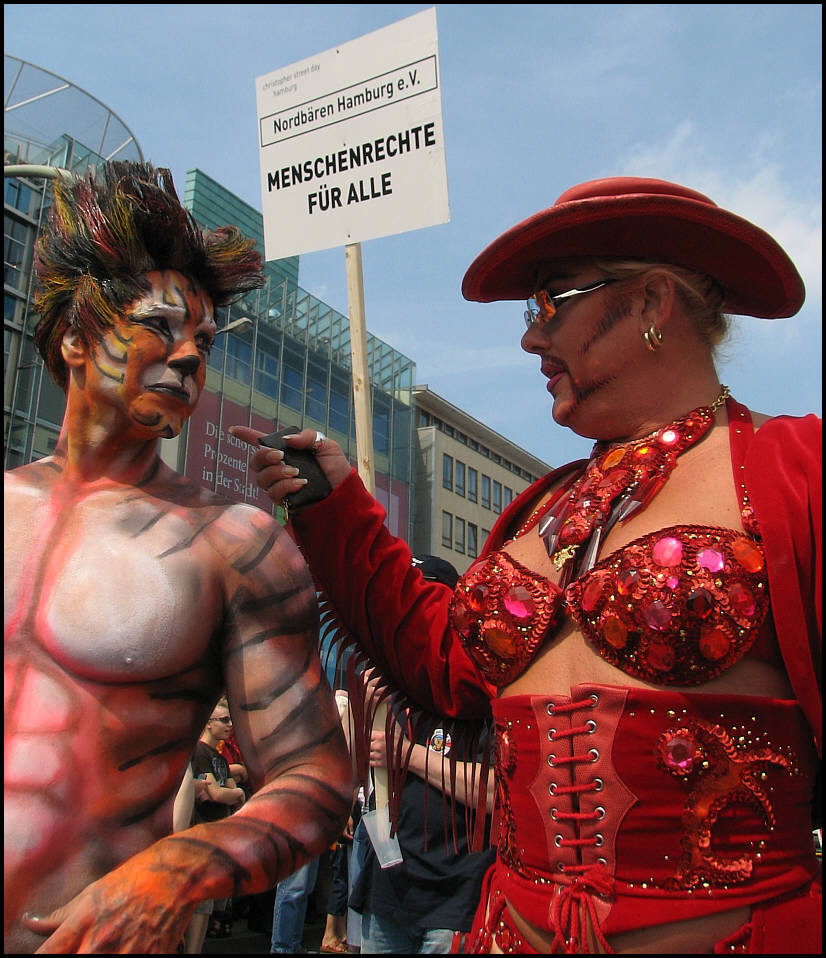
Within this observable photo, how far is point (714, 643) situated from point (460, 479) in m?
36.4

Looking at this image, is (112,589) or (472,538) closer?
(112,589)

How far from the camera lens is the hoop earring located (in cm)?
208

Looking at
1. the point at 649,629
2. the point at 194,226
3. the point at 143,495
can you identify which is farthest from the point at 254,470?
the point at 649,629

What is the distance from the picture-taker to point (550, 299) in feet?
7.18

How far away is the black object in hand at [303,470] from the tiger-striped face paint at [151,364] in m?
0.30

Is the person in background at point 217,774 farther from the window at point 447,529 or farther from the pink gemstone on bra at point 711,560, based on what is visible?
the window at point 447,529

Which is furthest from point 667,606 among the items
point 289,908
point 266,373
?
point 266,373

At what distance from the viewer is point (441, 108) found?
125 inches

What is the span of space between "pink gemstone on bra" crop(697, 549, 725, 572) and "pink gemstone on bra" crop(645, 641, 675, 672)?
161 mm

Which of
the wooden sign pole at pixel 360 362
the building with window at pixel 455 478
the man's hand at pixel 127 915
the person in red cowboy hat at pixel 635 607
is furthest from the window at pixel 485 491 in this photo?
the man's hand at pixel 127 915

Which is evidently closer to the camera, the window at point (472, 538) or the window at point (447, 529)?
the window at point (447, 529)

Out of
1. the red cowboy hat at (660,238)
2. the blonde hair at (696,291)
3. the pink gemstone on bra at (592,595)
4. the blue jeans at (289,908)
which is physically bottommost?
the blue jeans at (289,908)

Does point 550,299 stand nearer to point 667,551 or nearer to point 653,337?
point 653,337

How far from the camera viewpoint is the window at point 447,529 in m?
36.8
